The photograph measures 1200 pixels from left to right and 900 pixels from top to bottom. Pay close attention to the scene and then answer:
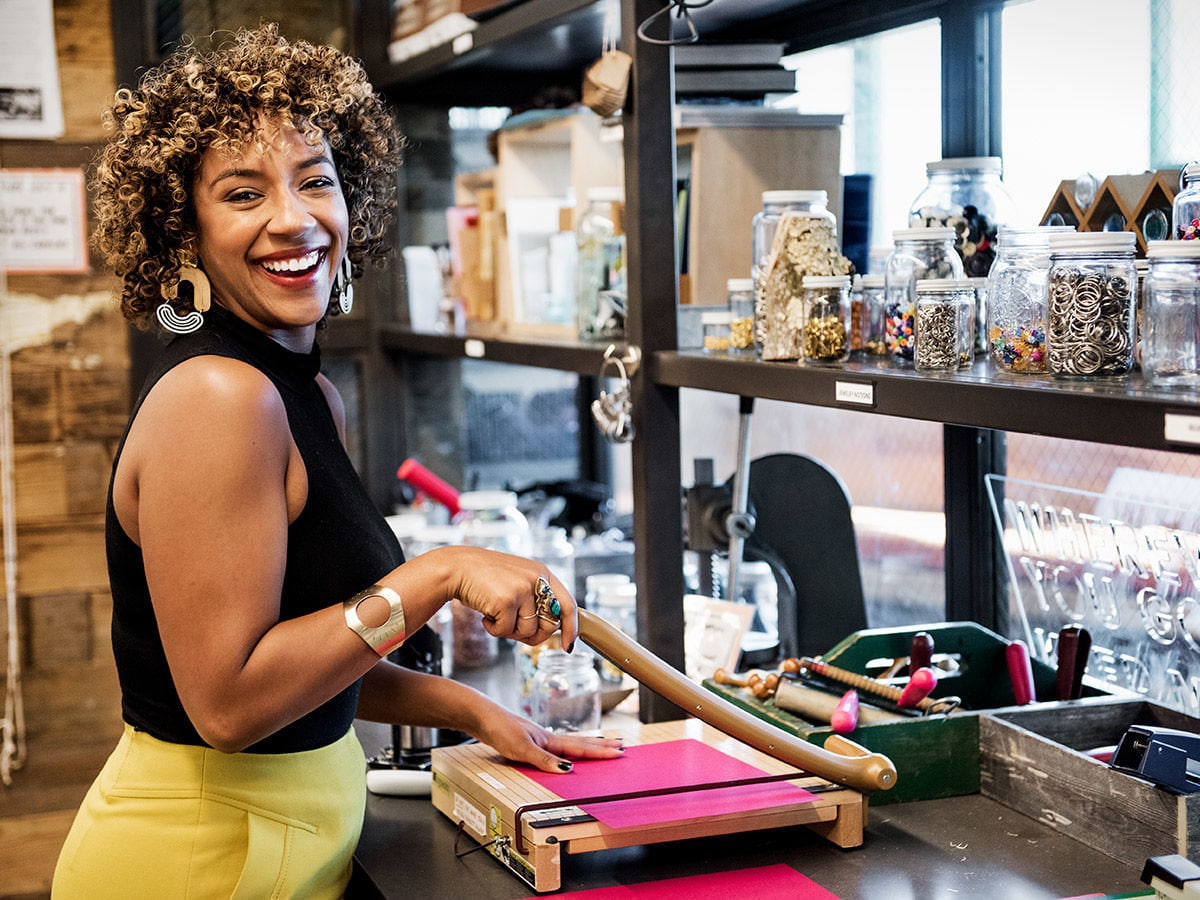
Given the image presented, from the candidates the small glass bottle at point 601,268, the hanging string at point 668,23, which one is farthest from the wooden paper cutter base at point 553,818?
the hanging string at point 668,23

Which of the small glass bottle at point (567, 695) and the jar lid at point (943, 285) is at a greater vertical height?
the jar lid at point (943, 285)

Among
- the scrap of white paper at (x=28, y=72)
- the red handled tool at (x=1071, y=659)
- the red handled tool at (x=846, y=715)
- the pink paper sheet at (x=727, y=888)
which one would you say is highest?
the scrap of white paper at (x=28, y=72)

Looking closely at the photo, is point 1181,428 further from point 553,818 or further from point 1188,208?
point 553,818

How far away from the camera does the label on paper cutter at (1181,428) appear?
1.01 metres

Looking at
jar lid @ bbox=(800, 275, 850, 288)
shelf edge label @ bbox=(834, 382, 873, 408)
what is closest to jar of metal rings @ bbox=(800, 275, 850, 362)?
jar lid @ bbox=(800, 275, 850, 288)

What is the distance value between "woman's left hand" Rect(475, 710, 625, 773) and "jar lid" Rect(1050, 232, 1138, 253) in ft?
2.59

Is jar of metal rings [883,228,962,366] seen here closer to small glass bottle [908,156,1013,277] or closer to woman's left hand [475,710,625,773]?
small glass bottle [908,156,1013,277]

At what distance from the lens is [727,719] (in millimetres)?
1482

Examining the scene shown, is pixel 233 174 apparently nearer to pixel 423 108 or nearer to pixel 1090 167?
pixel 1090 167

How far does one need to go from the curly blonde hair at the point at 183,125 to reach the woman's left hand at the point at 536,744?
0.64 meters

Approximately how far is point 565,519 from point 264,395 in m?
1.82

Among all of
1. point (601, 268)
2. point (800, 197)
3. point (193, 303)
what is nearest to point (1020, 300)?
point (800, 197)

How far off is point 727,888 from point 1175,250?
75 centimetres

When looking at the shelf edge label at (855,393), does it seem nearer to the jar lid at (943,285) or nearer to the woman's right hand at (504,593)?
the jar lid at (943,285)
